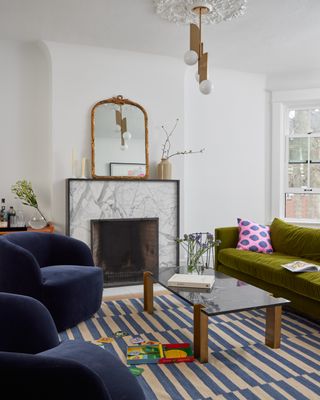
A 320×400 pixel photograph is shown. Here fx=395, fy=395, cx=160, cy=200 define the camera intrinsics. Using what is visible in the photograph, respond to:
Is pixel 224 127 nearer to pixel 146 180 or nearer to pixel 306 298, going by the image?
pixel 146 180

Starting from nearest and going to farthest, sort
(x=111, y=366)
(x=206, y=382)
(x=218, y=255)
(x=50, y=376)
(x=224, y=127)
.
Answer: (x=50, y=376) < (x=111, y=366) < (x=206, y=382) < (x=218, y=255) < (x=224, y=127)

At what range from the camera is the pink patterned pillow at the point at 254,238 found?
4121 millimetres

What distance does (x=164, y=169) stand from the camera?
4590mm

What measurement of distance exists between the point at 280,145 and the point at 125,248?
2.60 meters

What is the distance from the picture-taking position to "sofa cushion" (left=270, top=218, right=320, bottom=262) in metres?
3.77

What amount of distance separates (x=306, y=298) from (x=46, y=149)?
3034 mm

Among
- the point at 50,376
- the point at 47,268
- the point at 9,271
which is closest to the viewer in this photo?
the point at 50,376

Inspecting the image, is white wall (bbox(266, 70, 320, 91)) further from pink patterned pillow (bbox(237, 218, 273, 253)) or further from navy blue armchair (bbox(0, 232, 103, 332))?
navy blue armchair (bbox(0, 232, 103, 332))

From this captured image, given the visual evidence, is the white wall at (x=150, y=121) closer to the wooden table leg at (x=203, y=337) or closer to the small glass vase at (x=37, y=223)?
the small glass vase at (x=37, y=223)

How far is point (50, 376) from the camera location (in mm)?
1062

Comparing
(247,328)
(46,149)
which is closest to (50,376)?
(247,328)

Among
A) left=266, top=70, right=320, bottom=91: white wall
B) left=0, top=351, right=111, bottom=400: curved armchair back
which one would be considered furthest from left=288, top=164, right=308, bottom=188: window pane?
left=0, top=351, right=111, bottom=400: curved armchair back

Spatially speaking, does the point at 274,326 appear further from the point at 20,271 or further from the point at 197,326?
the point at 20,271

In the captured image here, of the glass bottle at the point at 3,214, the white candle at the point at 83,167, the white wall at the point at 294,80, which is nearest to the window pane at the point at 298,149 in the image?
the white wall at the point at 294,80
